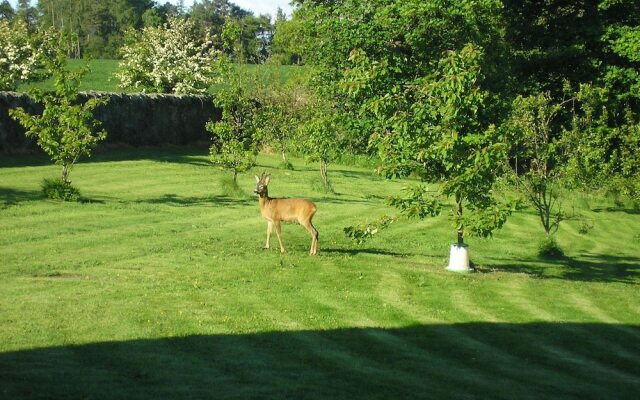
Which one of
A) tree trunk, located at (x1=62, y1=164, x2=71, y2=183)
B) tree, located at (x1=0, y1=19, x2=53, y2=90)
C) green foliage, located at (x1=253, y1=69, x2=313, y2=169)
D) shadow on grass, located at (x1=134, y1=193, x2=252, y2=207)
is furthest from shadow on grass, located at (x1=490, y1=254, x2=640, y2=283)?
tree, located at (x1=0, y1=19, x2=53, y2=90)

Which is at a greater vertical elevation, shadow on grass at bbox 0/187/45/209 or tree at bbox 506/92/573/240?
tree at bbox 506/92/573/240

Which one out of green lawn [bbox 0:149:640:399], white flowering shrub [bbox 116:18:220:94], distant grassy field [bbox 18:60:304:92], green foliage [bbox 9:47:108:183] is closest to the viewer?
green lawn [bbox 0:149:640:399]

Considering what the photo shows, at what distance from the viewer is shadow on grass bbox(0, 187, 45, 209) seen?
83.2 feet

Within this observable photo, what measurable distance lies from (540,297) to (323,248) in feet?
20.9

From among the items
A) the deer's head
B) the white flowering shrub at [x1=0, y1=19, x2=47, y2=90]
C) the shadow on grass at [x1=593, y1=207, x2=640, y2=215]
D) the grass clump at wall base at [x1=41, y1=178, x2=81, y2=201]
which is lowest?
the shadow on grass at [x1=593, y1=207, x2=640, y2=215]

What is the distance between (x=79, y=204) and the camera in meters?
26.4

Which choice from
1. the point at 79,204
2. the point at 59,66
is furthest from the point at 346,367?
the point at 59,66

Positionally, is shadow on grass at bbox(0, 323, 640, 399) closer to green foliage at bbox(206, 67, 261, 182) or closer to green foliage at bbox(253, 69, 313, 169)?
green foliage at bbox(206, 67, 261, 182)

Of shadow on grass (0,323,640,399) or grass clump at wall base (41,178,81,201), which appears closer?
shadow on grass (0,323,640,399)

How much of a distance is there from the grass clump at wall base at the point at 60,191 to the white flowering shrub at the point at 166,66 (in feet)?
91.5

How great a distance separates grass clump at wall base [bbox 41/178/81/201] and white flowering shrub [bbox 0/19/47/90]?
72.6 feet

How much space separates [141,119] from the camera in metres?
45.2

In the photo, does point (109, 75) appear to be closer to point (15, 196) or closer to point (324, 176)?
point (324, 176)

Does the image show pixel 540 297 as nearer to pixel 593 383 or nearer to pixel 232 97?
pixel 593 383
